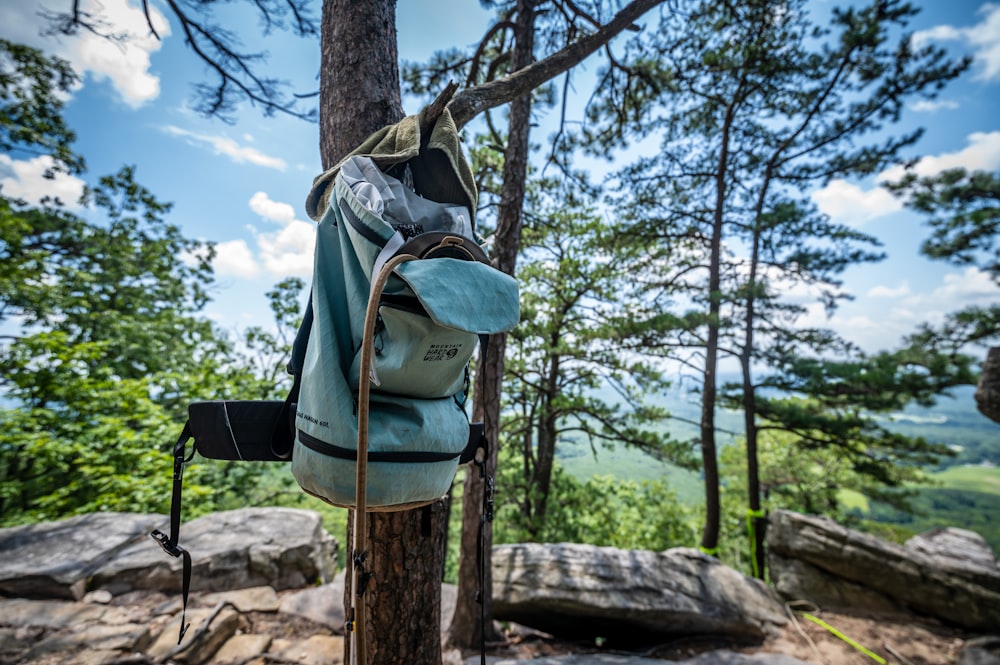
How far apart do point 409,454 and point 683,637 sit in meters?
4.25

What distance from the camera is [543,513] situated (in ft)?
27.5

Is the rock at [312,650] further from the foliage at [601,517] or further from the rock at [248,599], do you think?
the foliage at [601,517]

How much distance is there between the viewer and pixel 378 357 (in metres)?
0.91

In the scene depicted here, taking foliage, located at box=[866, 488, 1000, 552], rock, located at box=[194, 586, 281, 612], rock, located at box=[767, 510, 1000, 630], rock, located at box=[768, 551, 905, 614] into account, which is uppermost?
rock, located at box=[194, 586, 281, 612]

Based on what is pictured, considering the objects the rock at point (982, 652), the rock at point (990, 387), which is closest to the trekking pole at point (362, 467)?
the rock at point (982, 652)

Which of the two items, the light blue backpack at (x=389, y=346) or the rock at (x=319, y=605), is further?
the rock at (x=319, y=605)

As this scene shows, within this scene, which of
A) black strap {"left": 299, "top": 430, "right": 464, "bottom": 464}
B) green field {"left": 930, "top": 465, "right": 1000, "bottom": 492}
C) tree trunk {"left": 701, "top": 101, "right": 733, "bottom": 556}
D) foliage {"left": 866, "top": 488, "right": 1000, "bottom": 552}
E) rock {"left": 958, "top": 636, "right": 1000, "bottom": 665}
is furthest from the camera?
green field {"left": 930, "top": 465, "right": 1000, "bottom": 492}

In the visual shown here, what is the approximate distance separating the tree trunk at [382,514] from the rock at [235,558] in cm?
258

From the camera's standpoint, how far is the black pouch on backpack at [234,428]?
1.07 m

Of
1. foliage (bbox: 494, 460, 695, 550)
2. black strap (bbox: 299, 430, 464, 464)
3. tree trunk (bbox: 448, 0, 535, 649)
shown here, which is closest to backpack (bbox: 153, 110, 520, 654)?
black strap (bbox: 299, 430, 464, 464)

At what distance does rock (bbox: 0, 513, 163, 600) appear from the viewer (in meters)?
2.83

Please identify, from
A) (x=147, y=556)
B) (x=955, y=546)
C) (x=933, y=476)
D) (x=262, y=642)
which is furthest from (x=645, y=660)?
(x=933, y=476)

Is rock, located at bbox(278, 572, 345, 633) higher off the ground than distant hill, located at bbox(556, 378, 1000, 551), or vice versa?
rock, located at bbox(278, 572, 345, 633)

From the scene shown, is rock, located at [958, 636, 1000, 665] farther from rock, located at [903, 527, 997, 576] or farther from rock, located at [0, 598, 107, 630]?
rock, located at [0, 598, 107, 630]
